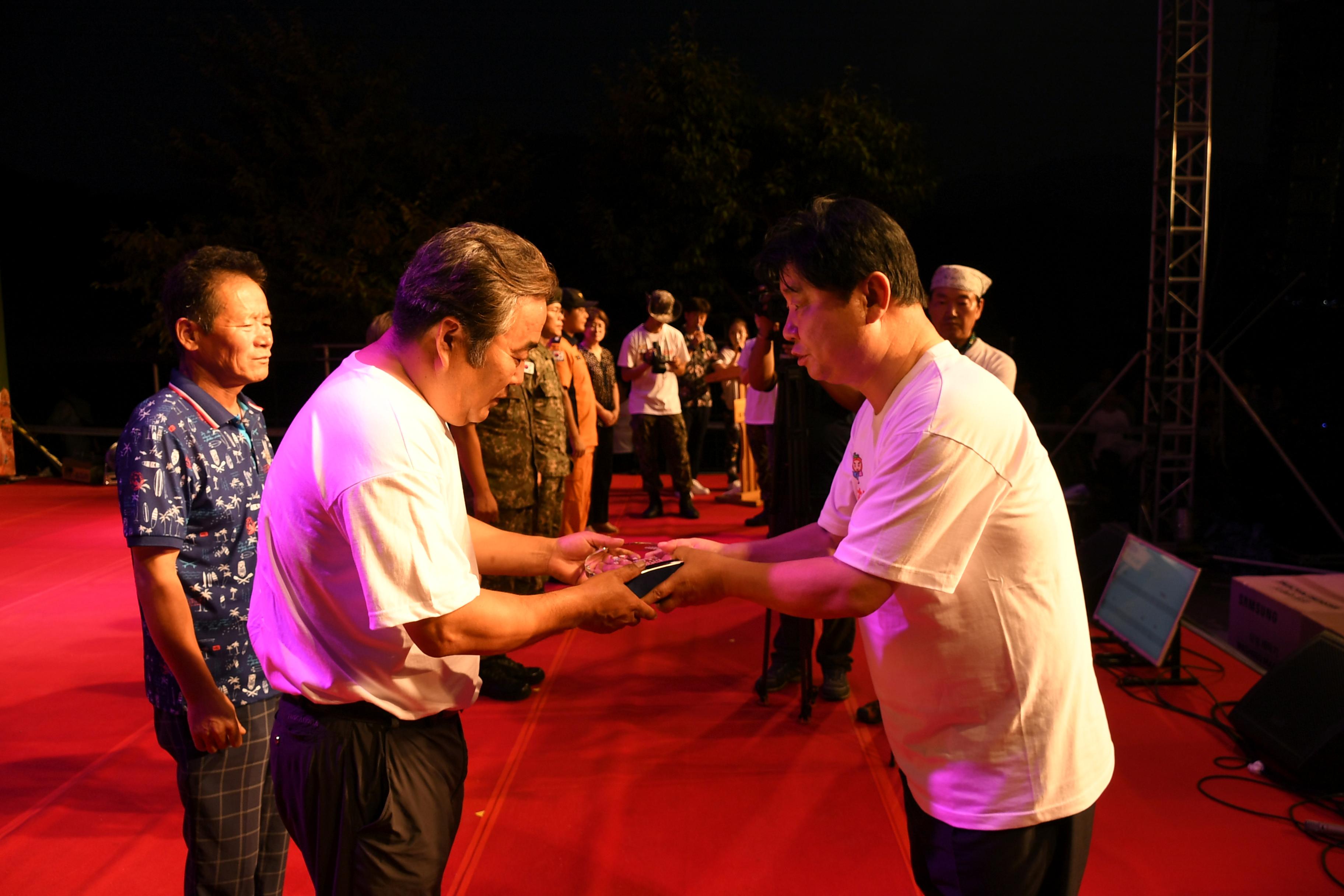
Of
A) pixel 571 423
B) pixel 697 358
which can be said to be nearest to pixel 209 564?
pixel 571 423

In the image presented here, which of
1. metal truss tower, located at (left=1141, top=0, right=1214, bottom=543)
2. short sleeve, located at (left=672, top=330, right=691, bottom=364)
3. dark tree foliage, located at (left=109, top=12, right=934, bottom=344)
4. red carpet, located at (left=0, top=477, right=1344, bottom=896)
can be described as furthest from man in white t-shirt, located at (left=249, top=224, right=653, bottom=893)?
dark tree foliage, located at (left=109, top=12, right=934, bottom=344)

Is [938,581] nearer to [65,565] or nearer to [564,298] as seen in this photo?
[564,298]

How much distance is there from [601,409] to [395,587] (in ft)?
19.1

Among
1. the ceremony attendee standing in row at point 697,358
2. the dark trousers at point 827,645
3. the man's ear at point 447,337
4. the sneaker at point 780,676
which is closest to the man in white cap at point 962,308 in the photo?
the dark trousers at point 827,645

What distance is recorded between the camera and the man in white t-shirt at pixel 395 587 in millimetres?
1193

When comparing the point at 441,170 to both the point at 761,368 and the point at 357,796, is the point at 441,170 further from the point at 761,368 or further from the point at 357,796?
the point at 357,796

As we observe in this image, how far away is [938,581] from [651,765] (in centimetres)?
244

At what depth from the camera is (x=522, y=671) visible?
13.4 ft

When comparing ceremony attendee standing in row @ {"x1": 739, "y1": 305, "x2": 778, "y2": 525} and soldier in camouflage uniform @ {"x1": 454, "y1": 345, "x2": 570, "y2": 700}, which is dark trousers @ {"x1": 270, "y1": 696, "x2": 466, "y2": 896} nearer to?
soldier in camouflage uniform @ {"x1": 454, "y1": 345, "x2": 570, "y2": 700}

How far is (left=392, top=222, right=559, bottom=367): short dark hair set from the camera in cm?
132

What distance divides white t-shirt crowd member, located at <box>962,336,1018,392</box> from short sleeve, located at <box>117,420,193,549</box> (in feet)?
9.69

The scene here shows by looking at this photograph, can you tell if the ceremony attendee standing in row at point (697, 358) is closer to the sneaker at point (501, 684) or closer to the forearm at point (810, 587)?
the sneaker at point (501, 684)

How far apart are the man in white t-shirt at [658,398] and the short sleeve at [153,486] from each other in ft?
17.9

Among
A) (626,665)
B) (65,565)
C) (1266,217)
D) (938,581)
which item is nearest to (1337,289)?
(1266,217)
